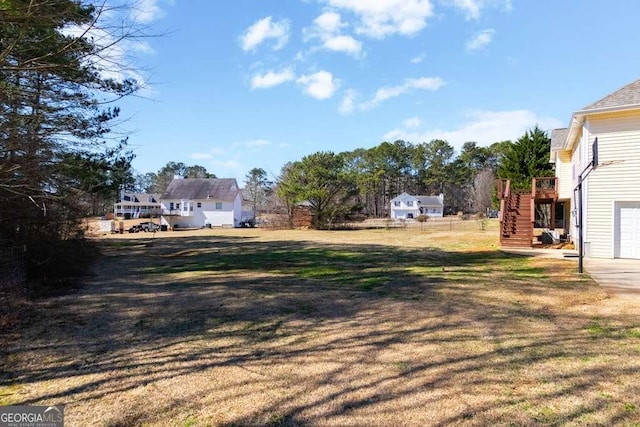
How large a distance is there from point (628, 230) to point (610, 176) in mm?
1738

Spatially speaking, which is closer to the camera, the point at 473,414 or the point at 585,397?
the point at 473,414

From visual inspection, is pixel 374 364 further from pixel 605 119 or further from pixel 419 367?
pixel 605 119

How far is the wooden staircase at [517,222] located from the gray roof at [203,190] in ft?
104

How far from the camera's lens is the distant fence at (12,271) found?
255 inches

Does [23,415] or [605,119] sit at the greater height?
[605,119]

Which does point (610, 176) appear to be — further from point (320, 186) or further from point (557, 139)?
point (320, 186)

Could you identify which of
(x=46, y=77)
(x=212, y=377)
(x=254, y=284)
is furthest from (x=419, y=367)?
(x=46, y=77)

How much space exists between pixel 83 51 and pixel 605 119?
14.0 meters

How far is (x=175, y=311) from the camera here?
600 centimetres

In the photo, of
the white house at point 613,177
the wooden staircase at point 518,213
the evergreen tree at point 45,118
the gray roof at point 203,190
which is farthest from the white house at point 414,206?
the evergreen tree at point 45,118

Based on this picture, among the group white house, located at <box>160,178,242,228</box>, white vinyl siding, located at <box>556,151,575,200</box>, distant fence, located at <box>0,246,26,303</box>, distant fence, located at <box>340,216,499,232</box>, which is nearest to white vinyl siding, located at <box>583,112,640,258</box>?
white vinyl siding, located at <box>556,151,575,200</box>

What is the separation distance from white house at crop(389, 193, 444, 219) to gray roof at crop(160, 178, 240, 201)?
2983 cm

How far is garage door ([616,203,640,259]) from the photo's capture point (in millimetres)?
11836

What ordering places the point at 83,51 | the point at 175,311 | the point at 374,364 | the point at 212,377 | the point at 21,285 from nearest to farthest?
the point at 212,377 → the point at 374,364 → the point at 83,51 → the point at 175,311 → the point at 21,285
